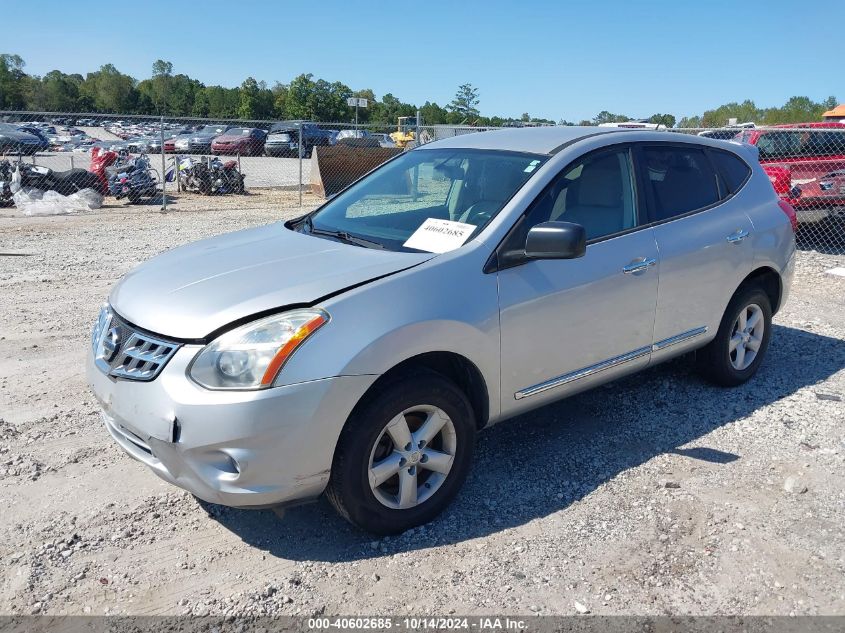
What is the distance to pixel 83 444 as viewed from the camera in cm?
412

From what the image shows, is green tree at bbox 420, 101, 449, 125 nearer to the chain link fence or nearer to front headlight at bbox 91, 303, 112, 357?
the chain link fence

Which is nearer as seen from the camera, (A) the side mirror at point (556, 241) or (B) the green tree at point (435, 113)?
(A) the side mirror at point (556, 241)

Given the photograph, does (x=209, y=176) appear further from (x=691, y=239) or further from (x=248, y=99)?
(x=248, y=99)

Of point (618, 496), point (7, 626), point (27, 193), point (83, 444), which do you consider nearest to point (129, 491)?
point (83, 444)

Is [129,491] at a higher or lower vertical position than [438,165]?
lower

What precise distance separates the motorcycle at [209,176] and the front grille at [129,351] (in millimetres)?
15770

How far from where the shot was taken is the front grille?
2896mm

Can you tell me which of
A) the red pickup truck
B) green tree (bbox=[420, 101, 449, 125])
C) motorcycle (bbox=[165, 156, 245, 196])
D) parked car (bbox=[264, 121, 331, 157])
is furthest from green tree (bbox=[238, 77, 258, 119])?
the red pickup truck

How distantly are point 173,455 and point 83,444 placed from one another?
1638mm

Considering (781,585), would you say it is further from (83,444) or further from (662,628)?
(83,444)

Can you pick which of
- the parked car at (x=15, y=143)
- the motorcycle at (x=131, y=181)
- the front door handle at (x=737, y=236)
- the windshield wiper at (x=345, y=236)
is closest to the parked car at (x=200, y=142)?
the parked car at (x=15, y=143)

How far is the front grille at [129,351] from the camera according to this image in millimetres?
2896

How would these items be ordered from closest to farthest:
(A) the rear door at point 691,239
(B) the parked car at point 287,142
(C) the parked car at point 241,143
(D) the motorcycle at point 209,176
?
(A) the rear door at point 691,239 → (D) the motorcycle at point 209,176 → (B) the parked car at point 287,142 → (C) the parked car at point 241,143

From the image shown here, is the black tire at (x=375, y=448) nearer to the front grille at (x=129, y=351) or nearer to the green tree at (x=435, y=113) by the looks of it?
the front grille at (x=129, y=351)
